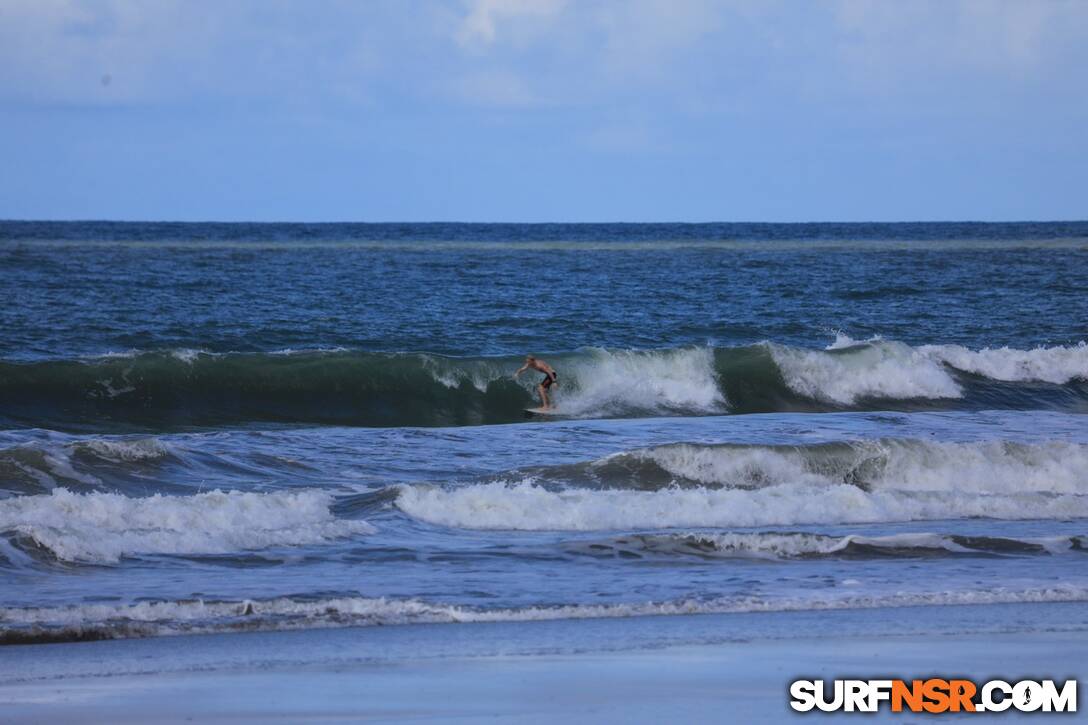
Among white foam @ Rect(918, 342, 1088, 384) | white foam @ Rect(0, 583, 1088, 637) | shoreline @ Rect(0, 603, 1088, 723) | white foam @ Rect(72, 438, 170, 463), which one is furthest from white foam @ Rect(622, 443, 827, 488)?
white foam @ Rect(918, 342, 1088, 384)

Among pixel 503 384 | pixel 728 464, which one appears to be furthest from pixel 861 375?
pixel 728 464

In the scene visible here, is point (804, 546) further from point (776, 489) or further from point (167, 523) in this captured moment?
point (167, 523)

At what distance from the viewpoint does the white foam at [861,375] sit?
893 inches

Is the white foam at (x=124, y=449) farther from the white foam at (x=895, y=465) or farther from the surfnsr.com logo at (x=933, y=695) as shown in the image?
the surfnsr.com logo at (x=933, y=695)

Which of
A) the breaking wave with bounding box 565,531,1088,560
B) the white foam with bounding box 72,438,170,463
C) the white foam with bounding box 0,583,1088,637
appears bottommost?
Answer: the breaking wave with bounding box 565,531,1088,560

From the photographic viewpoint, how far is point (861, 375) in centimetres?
2311

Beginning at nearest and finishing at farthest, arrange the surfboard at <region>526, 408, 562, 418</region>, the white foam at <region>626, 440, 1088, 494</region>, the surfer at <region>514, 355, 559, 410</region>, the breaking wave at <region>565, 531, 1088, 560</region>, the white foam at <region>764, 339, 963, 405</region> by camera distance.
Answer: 1. the breaking wave at <region>565, 531, 1088, 560</region>
2. the white foam at <region>626, 440, 1088, 494</region>
3. the surfboard at <region>526, 408, 562, 418</region>
4. the surfer at <region>514, 355, 559, 410</region>
5. the white foam at <region>764, 339, 963, 405</region>

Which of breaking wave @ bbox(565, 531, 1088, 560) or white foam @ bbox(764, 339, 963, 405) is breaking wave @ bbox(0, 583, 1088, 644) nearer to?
breaking wave @ bbox(565, 531, 1088, 560)

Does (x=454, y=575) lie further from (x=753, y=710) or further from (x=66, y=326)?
(x=66, y=326)

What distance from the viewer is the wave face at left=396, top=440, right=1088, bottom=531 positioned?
11.9 meters

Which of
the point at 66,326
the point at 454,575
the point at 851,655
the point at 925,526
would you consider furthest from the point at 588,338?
the point at 851,655

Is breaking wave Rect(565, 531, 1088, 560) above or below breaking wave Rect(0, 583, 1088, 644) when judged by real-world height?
below

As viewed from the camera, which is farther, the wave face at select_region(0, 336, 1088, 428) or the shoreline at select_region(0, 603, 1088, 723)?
the wave face at select_region(0, 336, 1088, 428)

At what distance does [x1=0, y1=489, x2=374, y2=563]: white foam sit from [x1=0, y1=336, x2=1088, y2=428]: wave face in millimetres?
7655
